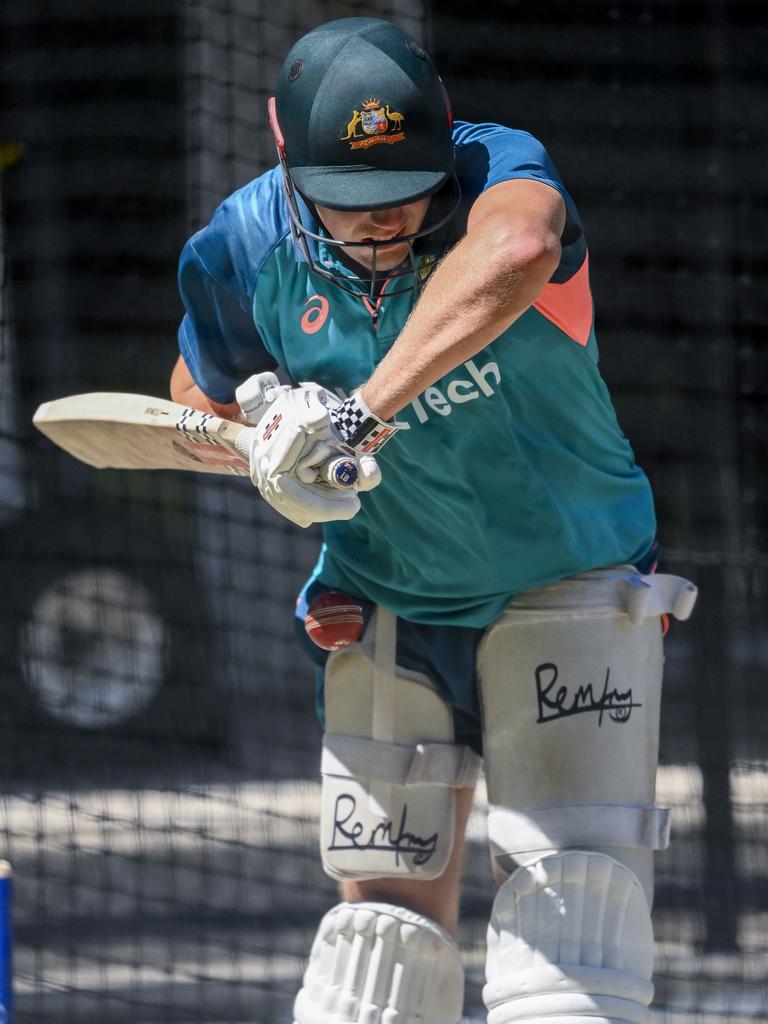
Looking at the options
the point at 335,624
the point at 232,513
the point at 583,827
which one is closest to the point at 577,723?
the point at 583,827

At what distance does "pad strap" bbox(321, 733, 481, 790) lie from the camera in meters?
2.47

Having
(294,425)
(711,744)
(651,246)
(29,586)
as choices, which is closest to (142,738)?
(29,586)

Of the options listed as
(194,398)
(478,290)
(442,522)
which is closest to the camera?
(478,290)

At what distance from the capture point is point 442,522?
238 centimetres

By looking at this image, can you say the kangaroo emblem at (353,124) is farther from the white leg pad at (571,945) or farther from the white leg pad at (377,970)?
the white leg pad at (377,970)

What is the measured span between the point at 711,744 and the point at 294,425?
2.46 m

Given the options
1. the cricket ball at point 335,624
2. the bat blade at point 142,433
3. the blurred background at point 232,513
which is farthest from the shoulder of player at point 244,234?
the blurred background at point 232,513

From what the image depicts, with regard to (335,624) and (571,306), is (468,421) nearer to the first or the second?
(571,306)

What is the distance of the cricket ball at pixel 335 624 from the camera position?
249 cm

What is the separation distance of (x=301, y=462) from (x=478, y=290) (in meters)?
0.33

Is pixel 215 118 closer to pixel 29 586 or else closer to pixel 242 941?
pixel 29 586

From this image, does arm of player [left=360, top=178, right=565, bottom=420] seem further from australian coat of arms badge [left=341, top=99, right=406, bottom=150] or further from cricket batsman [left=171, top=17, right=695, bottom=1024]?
australian coat of arms badge [left=341, top=99, right=406, bottom=150]

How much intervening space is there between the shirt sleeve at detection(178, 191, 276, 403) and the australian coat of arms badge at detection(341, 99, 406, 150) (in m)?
0.32

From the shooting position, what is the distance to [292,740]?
504cm
